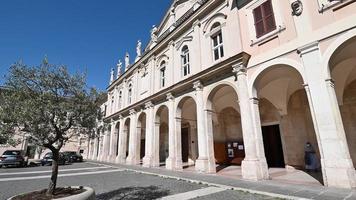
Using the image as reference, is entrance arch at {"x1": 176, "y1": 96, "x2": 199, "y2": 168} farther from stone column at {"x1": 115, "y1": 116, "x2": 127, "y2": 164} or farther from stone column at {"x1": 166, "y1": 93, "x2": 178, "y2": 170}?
stone column at {"x1": 115, "y1": 116, "x2": 127, "y2": 164}

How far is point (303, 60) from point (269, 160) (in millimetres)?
7758

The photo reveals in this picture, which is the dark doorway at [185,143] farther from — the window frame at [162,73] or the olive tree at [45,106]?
the olive tree at [45,106]

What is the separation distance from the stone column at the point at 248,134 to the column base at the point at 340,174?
7.75 ft

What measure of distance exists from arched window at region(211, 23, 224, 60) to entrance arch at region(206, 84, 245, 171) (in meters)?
2.99

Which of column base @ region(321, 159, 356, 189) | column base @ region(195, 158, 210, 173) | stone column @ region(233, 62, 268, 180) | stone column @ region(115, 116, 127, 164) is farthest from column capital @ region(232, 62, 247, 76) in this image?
stone column @ region(115, 116, 127, 164)

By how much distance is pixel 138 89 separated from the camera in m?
19.6

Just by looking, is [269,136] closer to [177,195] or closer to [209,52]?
[209,52]

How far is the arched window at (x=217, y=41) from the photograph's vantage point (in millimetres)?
11943

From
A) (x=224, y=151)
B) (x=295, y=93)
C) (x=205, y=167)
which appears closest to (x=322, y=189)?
(x=205, y=167)

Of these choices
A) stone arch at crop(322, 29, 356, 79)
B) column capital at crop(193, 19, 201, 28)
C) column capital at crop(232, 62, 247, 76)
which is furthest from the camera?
column capital at crop(193, 19, 201, 28)

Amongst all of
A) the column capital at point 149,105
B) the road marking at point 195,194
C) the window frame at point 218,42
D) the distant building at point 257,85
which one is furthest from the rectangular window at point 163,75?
the road marking at point 195,194

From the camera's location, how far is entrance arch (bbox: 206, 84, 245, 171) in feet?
48.1

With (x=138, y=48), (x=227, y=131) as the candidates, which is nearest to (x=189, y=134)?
(x=227, y=131)

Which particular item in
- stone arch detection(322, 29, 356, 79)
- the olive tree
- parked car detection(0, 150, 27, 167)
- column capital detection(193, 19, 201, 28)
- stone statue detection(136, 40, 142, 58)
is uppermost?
stone statue detection(136, 40, 142, 58)
